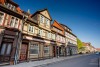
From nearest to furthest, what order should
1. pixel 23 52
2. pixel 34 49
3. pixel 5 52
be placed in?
pixel 5 52, pixel 23 52, pixel 34 49

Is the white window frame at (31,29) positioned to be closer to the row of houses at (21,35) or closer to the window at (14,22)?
the row of houses at (21,35)

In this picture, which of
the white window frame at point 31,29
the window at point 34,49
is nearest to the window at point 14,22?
the white window frame at point 31,29

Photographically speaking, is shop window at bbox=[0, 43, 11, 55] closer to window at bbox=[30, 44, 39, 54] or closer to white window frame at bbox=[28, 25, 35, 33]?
window at bbox=[30, 44, 39, 54]

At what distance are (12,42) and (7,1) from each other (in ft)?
22.0

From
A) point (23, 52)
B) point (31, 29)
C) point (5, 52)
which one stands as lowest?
point (23, 52)

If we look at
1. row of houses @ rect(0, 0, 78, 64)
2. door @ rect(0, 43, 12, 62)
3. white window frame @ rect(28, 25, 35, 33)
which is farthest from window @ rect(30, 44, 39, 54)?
door @ rect(0, 43, 12, 62)

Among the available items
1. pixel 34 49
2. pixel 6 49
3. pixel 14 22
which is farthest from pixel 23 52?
pixel 14 22

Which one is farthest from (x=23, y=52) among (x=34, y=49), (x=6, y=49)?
(x=6, y=49)

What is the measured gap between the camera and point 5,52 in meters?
11.9

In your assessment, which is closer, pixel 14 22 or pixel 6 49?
pixel 6 49

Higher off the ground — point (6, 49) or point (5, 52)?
point (6, 49)

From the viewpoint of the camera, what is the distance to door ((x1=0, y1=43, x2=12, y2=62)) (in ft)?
37.7

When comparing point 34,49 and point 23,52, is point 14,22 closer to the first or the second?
point 23,52

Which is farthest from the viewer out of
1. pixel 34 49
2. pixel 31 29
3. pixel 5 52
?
pixel 34 49
